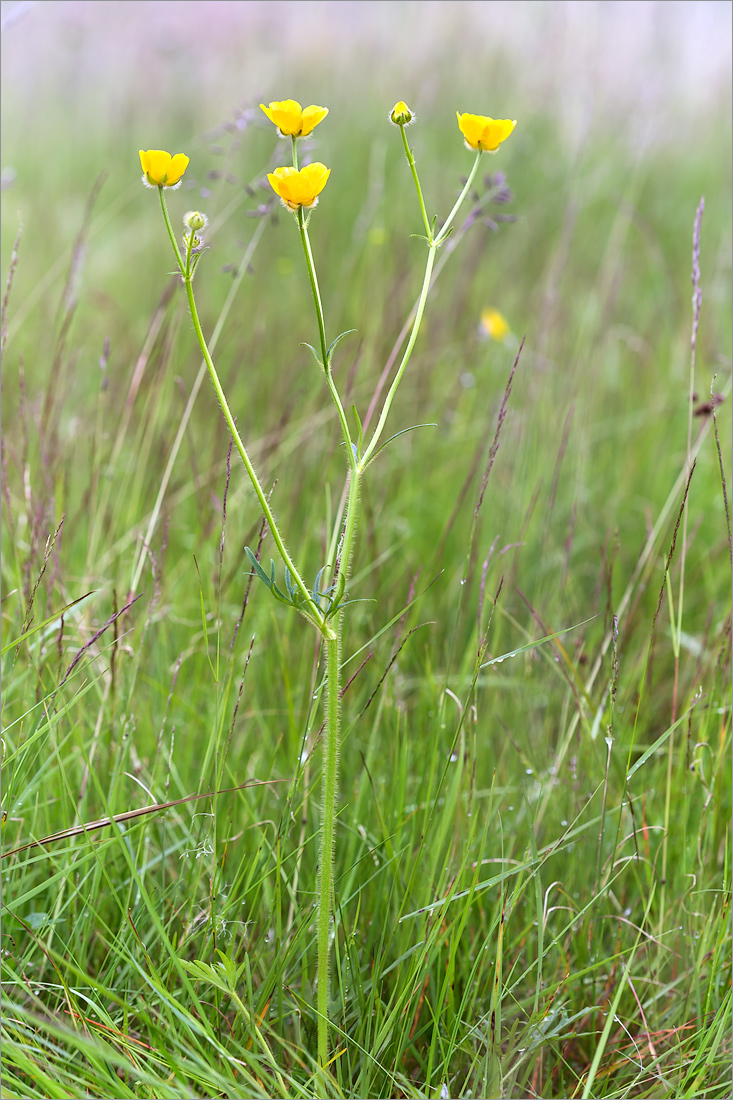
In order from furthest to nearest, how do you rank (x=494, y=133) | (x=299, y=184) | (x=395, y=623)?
(x=395, y=623) < (x=494, y=133) < (x=299, y=184)

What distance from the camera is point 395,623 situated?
1.52 meters

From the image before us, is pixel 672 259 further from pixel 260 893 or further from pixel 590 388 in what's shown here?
pixel 260 893

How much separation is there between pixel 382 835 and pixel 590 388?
1.56 metres

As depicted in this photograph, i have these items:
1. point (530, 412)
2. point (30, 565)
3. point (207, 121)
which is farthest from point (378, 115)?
point (30, 565)

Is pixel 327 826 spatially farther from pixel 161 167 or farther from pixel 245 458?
pixel 161 167

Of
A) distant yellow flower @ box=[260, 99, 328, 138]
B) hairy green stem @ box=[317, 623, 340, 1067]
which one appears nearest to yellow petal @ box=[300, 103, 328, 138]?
distant yellow flower @ box=[260, 99, 328, 138]

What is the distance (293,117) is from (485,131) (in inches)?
8.1

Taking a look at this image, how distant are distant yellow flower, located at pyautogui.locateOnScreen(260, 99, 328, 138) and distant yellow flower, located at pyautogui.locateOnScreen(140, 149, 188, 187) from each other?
0.31 feet

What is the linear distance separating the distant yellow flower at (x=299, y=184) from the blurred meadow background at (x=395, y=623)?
25cm

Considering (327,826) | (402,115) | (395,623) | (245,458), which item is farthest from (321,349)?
(395,623)

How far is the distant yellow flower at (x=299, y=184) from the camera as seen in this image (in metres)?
0.71

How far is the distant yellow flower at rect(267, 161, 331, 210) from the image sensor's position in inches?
28.1

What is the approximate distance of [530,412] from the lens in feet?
6.44

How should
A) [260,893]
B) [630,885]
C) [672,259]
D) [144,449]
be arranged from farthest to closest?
[672,259], [144,449], [630,885], [260,893]
